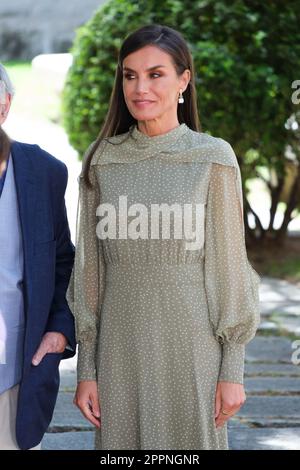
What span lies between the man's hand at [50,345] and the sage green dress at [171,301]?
0.11 meters

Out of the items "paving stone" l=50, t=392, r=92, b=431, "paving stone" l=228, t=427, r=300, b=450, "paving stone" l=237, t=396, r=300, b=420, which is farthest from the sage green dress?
"paving stone" l=237, t=396, r=300, b=420

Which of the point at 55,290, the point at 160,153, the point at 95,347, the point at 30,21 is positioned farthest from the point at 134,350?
the point at 30,21

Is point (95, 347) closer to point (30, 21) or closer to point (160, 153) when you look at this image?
point (160, 153)

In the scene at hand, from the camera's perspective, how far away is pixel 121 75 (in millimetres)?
3133

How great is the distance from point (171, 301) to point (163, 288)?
0.14 feet

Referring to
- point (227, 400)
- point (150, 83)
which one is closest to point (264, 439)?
point (227, 400)

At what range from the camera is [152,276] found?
298 centimetres

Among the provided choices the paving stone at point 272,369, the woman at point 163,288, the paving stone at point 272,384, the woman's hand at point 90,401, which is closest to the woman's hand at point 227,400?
the woman at point 163,288

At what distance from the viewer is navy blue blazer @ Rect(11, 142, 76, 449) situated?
3039 mm

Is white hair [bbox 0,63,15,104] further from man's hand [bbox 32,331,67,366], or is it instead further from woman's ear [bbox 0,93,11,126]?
man's hand [bbox 32,331,67,366]

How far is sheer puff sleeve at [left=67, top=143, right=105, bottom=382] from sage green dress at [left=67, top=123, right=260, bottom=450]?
32mm

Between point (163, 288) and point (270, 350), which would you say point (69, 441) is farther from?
point (270, 350)
